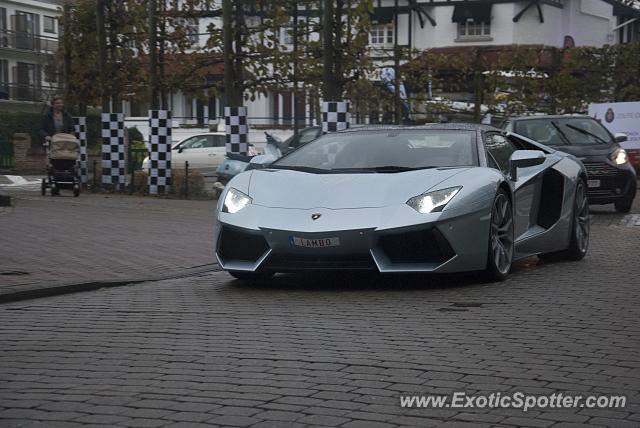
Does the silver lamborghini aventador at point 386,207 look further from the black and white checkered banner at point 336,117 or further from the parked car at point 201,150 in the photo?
the parked car at point 201,150

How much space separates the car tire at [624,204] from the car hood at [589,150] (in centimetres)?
81

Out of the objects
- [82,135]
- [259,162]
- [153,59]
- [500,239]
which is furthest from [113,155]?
[500,239]

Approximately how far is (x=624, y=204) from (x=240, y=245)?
1119 centimetres

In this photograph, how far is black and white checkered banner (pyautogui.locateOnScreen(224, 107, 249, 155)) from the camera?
77.5 feet

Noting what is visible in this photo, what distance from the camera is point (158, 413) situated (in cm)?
462

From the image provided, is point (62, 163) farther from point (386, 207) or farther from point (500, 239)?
point (386, 207)

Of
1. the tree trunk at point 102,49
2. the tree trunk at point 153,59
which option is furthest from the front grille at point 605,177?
the tree trunk at point 102,49

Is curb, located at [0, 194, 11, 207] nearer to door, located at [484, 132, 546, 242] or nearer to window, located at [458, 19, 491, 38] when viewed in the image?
door, located at [484, 132, 546, 242]

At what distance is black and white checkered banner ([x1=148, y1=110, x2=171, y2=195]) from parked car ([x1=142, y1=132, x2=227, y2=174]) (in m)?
7.74

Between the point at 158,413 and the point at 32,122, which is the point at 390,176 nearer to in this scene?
the point at 158,413

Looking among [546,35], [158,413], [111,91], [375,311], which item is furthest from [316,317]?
[546,35]

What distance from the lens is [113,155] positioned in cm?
2566

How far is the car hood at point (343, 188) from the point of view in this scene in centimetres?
836

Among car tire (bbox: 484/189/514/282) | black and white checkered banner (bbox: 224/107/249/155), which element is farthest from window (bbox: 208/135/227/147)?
car tire (bbox: 484/189/514/282)
